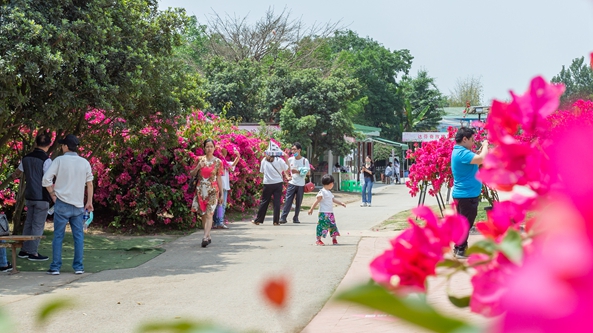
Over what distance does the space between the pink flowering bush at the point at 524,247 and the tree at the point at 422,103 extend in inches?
2598

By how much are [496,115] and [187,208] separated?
43.2 ft

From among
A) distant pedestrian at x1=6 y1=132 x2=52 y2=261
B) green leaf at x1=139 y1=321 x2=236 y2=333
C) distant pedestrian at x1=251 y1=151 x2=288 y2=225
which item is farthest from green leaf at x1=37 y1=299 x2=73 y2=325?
distant pedestrian at x1=251 y1=151 x2=288 y2=225

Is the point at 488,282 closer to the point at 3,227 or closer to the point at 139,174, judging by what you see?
the point at 3,227

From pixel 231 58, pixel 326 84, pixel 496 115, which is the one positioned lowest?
pixel 496 115

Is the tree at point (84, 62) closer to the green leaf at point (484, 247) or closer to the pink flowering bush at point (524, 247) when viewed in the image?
the pink flowering bush at point (524, 247)

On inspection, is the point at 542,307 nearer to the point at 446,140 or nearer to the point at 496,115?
the point at 496,115

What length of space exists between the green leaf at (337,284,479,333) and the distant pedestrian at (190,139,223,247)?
1099cm

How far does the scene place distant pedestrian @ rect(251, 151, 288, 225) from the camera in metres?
15.5

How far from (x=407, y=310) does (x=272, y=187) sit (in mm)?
15188

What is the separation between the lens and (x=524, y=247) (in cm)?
99

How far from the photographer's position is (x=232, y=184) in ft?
57.5

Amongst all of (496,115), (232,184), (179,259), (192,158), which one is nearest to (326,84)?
(232,184)

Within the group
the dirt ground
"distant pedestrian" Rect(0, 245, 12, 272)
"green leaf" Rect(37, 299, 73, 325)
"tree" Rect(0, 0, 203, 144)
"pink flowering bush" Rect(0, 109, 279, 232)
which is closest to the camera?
"green leaf" Rect(37, 299, 73, 325)

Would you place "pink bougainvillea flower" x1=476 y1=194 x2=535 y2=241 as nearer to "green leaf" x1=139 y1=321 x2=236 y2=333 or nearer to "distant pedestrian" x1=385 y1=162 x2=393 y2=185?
"green leaf" x1=139 y1=321 x2=236 y2=333
